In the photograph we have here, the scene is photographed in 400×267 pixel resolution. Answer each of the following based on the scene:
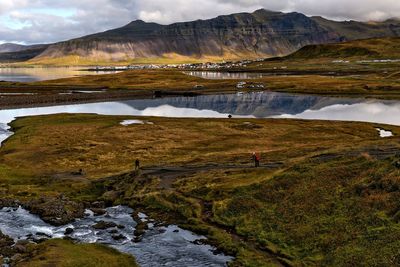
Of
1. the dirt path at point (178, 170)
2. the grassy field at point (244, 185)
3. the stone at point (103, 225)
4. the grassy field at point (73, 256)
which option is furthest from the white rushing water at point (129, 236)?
the dirt path at point (178, 170)

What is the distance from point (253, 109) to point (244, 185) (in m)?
116

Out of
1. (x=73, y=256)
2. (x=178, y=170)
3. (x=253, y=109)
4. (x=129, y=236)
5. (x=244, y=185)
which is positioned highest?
(x=244, y=185)

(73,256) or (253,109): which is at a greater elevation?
(73,256)

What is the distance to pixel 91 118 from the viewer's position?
5551 inches

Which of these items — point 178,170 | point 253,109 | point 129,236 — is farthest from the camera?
point 253,109

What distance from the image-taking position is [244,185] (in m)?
61.1

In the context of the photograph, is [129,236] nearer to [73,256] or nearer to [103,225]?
[103,225]

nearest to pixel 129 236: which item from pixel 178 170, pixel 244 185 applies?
pixel 244 185

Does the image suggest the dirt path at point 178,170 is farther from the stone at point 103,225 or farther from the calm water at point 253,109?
the calm water at point 253,109

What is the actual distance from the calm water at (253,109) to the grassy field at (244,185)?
43.2m

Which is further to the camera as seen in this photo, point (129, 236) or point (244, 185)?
point (244, 185)

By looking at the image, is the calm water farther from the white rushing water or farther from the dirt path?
the white rushing water

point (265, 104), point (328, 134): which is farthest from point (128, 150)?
point (265, 104)

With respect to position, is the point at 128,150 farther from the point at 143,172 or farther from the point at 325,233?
the point at 325,233
